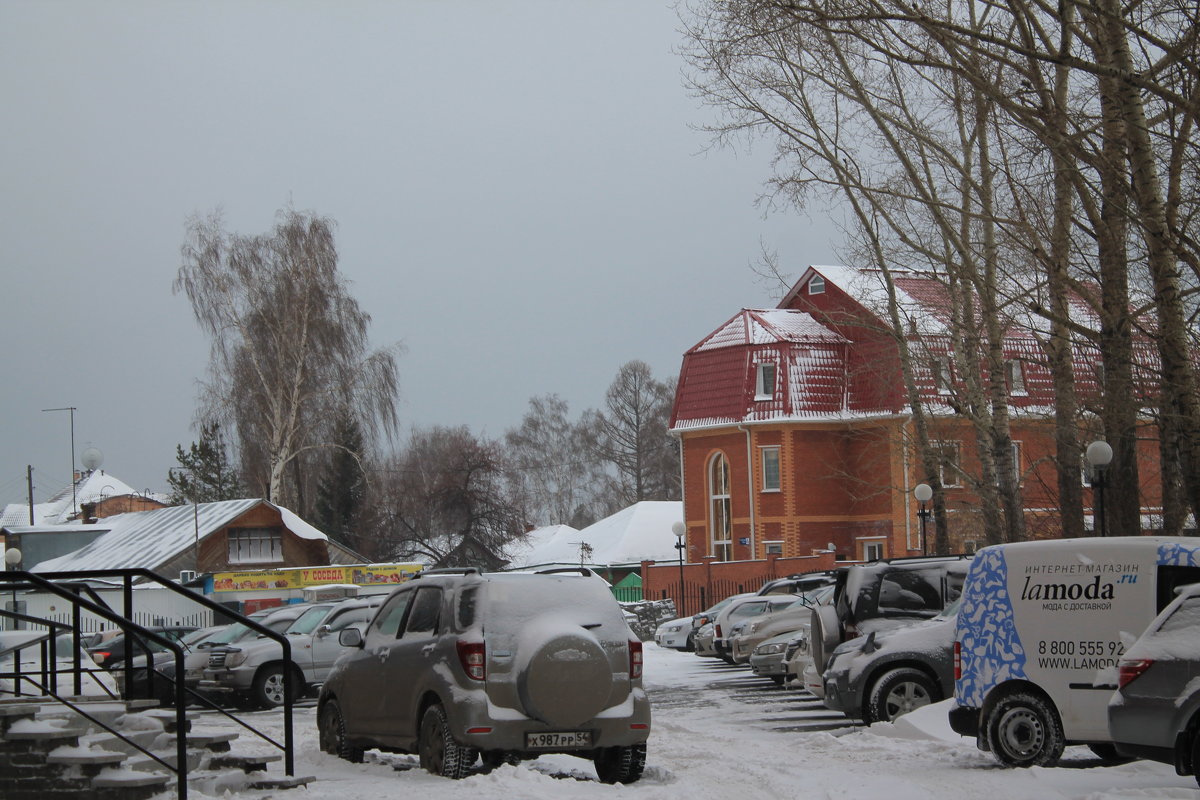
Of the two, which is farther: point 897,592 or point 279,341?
point 279,341

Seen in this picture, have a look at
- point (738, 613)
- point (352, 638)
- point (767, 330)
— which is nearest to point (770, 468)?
point (767, 330)

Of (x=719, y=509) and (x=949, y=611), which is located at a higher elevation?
(x=719, y=509)

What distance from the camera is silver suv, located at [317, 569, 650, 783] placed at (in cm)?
1112

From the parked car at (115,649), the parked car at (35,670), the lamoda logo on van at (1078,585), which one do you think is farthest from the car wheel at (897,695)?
the parked car at (115,649)

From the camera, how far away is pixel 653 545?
7244 cm

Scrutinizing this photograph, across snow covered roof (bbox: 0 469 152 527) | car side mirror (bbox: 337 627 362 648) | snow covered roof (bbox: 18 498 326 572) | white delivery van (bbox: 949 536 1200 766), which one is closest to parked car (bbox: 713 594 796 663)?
car side mirror (bbox: 337 627 362 648)

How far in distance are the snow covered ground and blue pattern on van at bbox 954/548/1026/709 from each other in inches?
27.6

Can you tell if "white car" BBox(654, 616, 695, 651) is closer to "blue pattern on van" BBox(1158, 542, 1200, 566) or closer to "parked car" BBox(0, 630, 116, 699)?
"parked car" BBox(0, 630, 116, 699)

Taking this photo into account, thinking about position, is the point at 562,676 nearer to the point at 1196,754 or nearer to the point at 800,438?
the point at 1196,754

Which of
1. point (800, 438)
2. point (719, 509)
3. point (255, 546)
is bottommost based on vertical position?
point (255, 546)

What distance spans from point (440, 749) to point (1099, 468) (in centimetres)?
1366

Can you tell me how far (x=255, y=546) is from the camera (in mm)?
47781

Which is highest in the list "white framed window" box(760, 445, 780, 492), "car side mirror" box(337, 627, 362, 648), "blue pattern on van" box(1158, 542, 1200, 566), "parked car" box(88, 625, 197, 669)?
"white framed window" box(760, 445, 780, 492)

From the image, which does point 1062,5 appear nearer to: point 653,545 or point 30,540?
point 30,540
